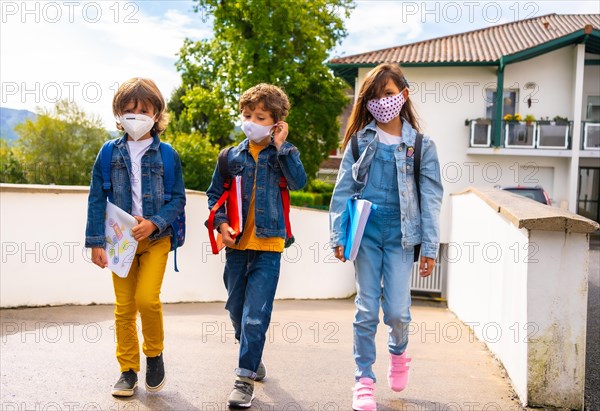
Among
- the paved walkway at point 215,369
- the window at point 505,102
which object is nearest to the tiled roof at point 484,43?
the window at point 505,102

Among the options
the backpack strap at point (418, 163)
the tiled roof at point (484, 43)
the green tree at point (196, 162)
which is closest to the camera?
the backpack strap at point (418, 163)

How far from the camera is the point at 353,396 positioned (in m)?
3.45

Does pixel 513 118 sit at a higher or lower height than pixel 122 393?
higher

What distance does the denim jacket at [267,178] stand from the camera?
11.6ft

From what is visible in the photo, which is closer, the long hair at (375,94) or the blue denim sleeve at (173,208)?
the blue denim sleeve at (173,208)

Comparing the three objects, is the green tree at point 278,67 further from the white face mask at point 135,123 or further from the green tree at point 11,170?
the white face mask at point 135,123

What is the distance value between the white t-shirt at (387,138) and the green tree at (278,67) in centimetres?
2125

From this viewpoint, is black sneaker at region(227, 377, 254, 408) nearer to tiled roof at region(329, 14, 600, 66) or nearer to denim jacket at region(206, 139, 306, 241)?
denim jacket at region(206, 139, 306, 241)

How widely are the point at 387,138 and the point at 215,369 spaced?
1877mm

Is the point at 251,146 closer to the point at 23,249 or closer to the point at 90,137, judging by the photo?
the point at 23,249

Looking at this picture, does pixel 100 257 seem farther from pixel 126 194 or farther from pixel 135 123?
pixel 135 123

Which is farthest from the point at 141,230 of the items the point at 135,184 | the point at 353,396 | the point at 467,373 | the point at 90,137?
the point at 90,137

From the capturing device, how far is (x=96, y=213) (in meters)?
3.48

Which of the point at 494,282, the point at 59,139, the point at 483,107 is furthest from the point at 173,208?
the point at 59,139
